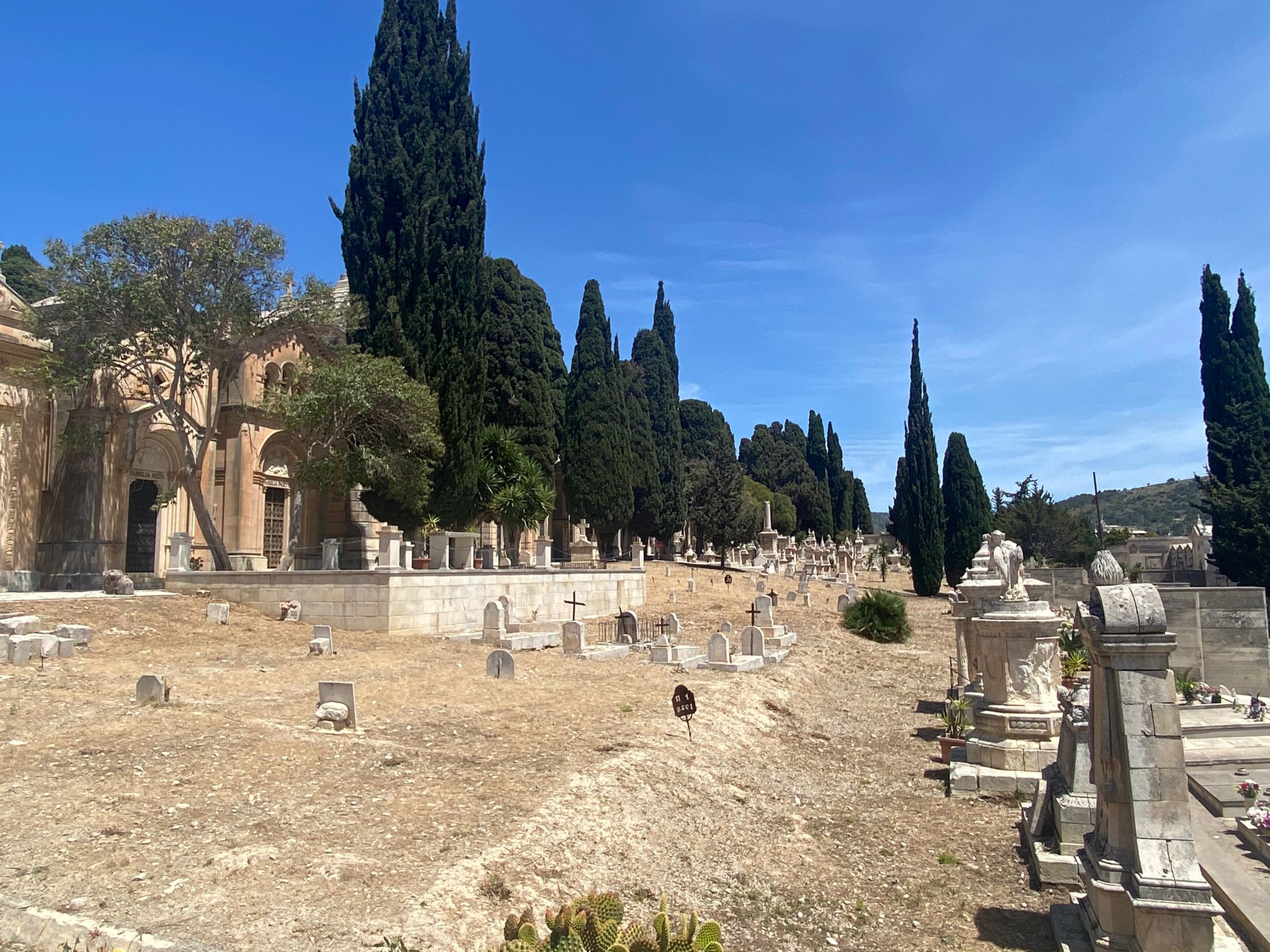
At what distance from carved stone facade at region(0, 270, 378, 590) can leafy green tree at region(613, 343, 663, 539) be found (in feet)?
56.9

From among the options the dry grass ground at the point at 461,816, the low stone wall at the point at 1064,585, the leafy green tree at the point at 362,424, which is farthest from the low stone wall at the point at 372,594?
the low stone wall at the point at 1064,585

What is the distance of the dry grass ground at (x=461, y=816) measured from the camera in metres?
5.11

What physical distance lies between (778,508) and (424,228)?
144 ft

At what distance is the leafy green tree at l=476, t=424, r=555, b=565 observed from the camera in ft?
92.0

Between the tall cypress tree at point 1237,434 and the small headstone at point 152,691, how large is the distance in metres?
32.4

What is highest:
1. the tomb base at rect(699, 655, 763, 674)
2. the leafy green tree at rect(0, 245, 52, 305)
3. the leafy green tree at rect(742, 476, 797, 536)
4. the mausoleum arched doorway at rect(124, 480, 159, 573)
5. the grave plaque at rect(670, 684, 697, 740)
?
the leafy green tree at rect(0, 245, 52, 305)

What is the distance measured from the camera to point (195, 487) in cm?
2003

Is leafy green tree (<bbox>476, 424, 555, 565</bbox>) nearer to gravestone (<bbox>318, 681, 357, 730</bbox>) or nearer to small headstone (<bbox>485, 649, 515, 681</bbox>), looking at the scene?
small headstone (<bbox>485, 649, 515, 681</bbox>)

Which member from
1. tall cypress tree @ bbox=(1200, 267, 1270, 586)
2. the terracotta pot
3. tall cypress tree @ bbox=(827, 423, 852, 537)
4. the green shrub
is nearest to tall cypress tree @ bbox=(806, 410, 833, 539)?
tall cypress tree @ bbox=(827, 423, 852, 537)

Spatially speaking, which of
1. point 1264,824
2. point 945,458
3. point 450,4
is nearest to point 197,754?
point 1264,824

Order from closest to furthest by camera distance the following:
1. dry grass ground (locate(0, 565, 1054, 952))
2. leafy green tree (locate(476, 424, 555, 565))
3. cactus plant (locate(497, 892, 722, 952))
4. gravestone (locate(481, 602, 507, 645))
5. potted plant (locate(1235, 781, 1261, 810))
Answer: cactus plant (locate(497, 892, 722, 952))
dry grass ground (locate(0, 565, 1054, 952))
potted plant (locate(1235, 781, 1261, 810))
gravestone (locate(481, 602, 507, 645))
leafy green tree (locate(476, 424, 555, 565))

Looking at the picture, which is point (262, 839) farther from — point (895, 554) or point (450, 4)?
point (895, 554)

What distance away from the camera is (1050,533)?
5028 cm

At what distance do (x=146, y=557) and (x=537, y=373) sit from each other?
16993mm
